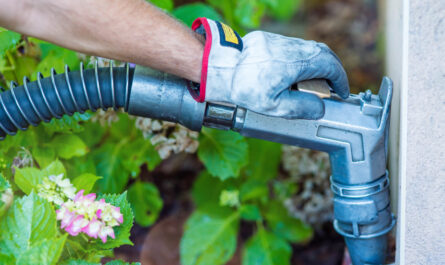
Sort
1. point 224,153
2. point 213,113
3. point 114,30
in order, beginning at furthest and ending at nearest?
point 224,153, point 213,113, point 114,30

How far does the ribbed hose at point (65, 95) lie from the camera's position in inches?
46.0

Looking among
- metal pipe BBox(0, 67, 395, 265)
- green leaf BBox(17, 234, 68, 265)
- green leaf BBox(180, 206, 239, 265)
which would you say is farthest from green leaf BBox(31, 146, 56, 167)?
green leaf BBox(180, 206, 239, 265)

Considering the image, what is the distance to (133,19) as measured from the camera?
1.06 m

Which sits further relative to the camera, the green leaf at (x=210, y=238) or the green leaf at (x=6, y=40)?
the green leaf at (x=210, y=238)

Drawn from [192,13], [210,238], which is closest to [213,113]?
[192,13]

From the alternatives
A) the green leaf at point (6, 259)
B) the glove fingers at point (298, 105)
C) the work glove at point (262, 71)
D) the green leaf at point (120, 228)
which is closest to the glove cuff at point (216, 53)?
the work glove at point (262, 71)

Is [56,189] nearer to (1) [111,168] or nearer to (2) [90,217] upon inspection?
(2) [90,217]

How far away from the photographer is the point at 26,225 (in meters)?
1.02

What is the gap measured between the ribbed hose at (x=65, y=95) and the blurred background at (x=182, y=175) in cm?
20

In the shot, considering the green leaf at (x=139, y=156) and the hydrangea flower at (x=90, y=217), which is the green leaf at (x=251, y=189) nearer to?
the green leaf at (x=139, y=156)

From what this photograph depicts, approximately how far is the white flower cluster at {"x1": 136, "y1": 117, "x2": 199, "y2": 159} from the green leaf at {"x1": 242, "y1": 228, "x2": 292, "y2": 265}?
0.58 meters

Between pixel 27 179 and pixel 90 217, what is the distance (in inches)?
11.3

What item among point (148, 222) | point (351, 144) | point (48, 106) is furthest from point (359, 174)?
point (148, 222)

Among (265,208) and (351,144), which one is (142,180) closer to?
(265,208)
